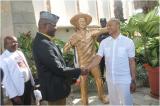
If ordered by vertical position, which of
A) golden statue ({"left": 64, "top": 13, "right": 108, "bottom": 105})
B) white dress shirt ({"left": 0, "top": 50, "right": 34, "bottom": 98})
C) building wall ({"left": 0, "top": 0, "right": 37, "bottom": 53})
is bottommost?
white dress shirt ({"left": 0, "top": 50, "right": 34, "bottom": 98})

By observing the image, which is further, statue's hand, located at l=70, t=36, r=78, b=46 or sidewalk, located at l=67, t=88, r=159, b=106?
sidewalk, located at l=67, t=88, r=159, b=106

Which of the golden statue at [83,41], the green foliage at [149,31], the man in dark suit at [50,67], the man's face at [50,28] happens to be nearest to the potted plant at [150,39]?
the green foliage at [149,31]

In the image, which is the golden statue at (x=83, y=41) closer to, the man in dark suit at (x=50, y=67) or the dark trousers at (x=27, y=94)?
the dark trousers at (x=27, y=94)

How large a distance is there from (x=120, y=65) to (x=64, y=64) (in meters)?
0.94

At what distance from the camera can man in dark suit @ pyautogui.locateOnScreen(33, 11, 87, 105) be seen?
3.92 m

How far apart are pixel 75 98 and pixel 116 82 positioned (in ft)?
9.17

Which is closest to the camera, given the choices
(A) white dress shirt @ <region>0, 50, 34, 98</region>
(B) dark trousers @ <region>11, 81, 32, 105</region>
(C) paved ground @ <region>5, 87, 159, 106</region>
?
(A) white dress shirt @ <region>0, 50, 34, 98</region>

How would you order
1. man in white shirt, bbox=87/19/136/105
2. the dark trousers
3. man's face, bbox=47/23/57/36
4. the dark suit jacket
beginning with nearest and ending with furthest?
1. the dark suit jacket
2. man's face, bbox=47/23/57/36
3. man in white shirt, bbox=87/19/136/105
4. the dark trousers

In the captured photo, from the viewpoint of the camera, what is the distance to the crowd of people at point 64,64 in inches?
158

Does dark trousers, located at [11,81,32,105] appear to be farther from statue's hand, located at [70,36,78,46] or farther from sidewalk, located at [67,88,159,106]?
sidewalk, located at [67,88,159,106]

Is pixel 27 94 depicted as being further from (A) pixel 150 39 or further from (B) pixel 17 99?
(A) pixel 150 39

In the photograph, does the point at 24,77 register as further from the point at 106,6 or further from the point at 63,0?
the point at 106,6

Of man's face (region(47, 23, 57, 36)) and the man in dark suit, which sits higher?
man's face (region(47, 23, 57, 36))

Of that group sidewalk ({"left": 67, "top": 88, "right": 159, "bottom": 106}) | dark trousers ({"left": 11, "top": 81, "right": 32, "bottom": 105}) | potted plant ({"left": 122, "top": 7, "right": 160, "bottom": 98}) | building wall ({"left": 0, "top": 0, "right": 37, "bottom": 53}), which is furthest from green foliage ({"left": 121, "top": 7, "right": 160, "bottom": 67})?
dark trousers ({"left": 11, "top": 81, "right": 32, "bottom": 105})
